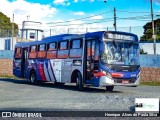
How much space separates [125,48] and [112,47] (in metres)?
0.74

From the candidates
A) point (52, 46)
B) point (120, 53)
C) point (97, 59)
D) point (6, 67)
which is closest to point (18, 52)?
point (52, 46)

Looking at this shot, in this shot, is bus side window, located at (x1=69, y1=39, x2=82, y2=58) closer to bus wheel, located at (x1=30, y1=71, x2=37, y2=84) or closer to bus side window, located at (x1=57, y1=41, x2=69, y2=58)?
bus side window, located at (x1=57, y1=41, x2=69, y2=58)

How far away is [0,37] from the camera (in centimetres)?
6019

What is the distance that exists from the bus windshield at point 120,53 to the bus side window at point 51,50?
5362mm

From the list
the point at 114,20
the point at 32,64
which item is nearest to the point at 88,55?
the point at 32,64

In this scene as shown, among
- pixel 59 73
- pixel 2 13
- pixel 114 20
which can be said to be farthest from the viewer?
pixel 2 13

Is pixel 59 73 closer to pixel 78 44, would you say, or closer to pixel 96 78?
pixel 78 44

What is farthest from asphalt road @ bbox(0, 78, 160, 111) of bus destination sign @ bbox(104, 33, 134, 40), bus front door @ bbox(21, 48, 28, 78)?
bus front door @ bbox(21, 48, 28, 78)

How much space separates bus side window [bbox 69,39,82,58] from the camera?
19453 millimetres

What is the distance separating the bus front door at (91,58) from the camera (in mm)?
18078

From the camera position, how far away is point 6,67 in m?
39.3

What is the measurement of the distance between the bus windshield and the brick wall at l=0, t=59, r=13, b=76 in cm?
2284

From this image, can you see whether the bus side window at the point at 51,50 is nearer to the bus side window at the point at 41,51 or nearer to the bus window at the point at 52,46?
the bus window at the point at 52,46

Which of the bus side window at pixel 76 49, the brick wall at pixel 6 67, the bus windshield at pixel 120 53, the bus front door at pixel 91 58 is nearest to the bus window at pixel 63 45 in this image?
the bus side window at pixel 76 49
